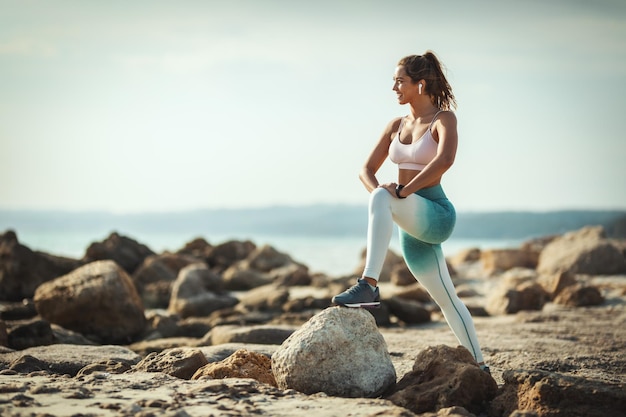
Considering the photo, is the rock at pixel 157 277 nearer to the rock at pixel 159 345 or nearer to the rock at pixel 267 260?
the rock at pixel 267 260

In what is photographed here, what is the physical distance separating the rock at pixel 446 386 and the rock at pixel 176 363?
1.63 m

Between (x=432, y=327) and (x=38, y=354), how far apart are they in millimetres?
6215

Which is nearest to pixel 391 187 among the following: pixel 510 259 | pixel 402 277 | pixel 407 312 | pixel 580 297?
pixel 407 312

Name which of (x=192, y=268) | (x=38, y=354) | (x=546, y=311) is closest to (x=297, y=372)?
(x=38, y=354)

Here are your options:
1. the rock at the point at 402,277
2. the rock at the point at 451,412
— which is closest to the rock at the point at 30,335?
the rock at the point at 451,412

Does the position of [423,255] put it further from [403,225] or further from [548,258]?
[548,258]

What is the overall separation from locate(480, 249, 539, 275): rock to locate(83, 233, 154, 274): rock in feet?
28.7

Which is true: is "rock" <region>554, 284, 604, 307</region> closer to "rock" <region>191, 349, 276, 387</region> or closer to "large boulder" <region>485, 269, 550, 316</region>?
"large boulder" <region>485, 269, 550, 316</region>

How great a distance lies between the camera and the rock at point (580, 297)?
12492 millimetres

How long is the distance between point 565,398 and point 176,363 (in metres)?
2.86

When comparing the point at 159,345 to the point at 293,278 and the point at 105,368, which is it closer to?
the point at 105,368

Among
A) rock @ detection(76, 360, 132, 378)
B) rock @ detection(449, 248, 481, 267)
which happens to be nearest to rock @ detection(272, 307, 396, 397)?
rock @ detection(76, 360, 132, 378)

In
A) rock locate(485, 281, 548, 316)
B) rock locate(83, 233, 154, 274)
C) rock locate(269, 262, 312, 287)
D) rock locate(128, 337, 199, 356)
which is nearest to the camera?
rock locate(128, 337, 199, 356)

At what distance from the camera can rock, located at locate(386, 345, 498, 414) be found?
199 inches
